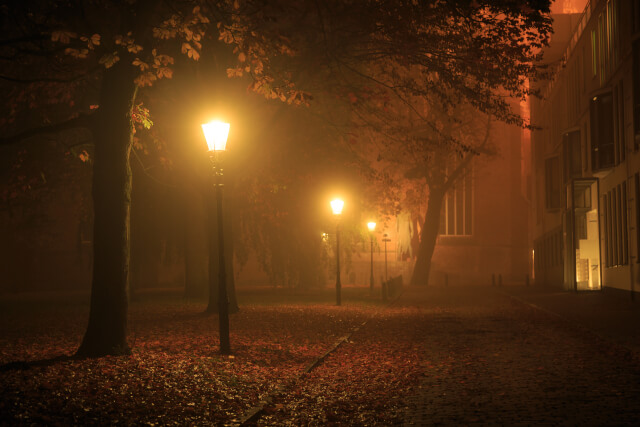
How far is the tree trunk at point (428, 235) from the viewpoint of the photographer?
4994 centimetres

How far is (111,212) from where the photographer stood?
37.4 ft

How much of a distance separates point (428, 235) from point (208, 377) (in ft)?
136

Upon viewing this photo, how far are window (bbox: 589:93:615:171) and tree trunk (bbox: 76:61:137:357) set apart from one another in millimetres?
25520

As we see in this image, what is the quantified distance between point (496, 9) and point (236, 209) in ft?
69.7

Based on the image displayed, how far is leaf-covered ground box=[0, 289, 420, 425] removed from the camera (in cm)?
765

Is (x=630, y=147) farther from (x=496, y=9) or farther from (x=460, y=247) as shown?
(x=460, y=247)

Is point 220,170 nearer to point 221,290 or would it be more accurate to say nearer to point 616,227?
point 221,290

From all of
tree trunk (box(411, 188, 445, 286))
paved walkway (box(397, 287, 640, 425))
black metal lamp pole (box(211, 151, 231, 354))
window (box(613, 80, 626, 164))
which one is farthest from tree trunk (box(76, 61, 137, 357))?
tree trunk (box(411, 188, 445, 286))

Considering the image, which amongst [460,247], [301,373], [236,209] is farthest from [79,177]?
[460,247]

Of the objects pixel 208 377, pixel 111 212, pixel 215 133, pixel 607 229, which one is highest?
pixel 215 133

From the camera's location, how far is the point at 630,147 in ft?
94.0

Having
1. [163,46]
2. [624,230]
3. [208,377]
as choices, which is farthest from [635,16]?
[208,377]

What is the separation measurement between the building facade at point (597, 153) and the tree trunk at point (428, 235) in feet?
23.0

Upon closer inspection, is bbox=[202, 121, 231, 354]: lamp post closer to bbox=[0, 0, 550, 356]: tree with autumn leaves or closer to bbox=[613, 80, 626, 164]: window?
bbox=[0, 0, 550, 356]: tree with autumn leaves
